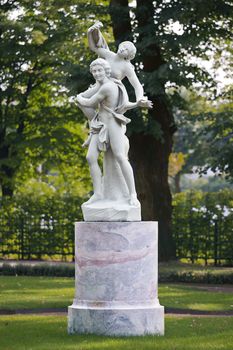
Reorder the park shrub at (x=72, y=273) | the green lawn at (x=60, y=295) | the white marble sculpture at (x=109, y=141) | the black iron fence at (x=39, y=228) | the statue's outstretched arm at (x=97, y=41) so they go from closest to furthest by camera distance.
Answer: the white marble sculpture at (x=109, y=141)
the statue's outstretched arm at (x=97, y=41)
the green lawn at (x=60, y=295)
the park shrub at (x=72, y=273)
the black iron fence at (x=39, y=228)

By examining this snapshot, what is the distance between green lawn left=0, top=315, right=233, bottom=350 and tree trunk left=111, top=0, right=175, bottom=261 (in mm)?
11343

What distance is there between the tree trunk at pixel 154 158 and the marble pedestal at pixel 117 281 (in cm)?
1244

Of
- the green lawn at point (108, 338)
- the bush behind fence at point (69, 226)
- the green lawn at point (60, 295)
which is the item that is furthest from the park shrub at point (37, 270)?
the green lawn at point (108, 338)

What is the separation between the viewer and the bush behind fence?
2911 cm

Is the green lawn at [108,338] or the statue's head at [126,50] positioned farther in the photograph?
the statue's head at [126,50]

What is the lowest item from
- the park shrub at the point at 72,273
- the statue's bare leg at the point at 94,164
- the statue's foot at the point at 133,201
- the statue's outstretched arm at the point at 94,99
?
the park shrub at the point at 72,273

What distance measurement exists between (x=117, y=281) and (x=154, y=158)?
45.1 ft

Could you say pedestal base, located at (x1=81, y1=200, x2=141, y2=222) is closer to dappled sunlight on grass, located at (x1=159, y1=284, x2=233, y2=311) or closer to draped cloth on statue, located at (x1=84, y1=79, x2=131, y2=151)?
draped cloth on statue, located at (x1=84, y1=79, x2=131, y2=151)

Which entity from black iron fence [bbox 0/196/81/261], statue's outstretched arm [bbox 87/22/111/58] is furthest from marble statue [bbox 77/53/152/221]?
black iron fence [bbox 0/196/81/261]

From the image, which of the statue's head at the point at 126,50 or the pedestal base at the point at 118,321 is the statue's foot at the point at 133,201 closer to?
the pedestal base at the point at 118,321

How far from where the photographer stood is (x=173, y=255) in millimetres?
27453

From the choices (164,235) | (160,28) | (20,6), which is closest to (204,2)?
(160,28)

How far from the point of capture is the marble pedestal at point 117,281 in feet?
42.8

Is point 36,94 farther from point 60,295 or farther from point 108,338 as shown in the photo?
point 108,338
